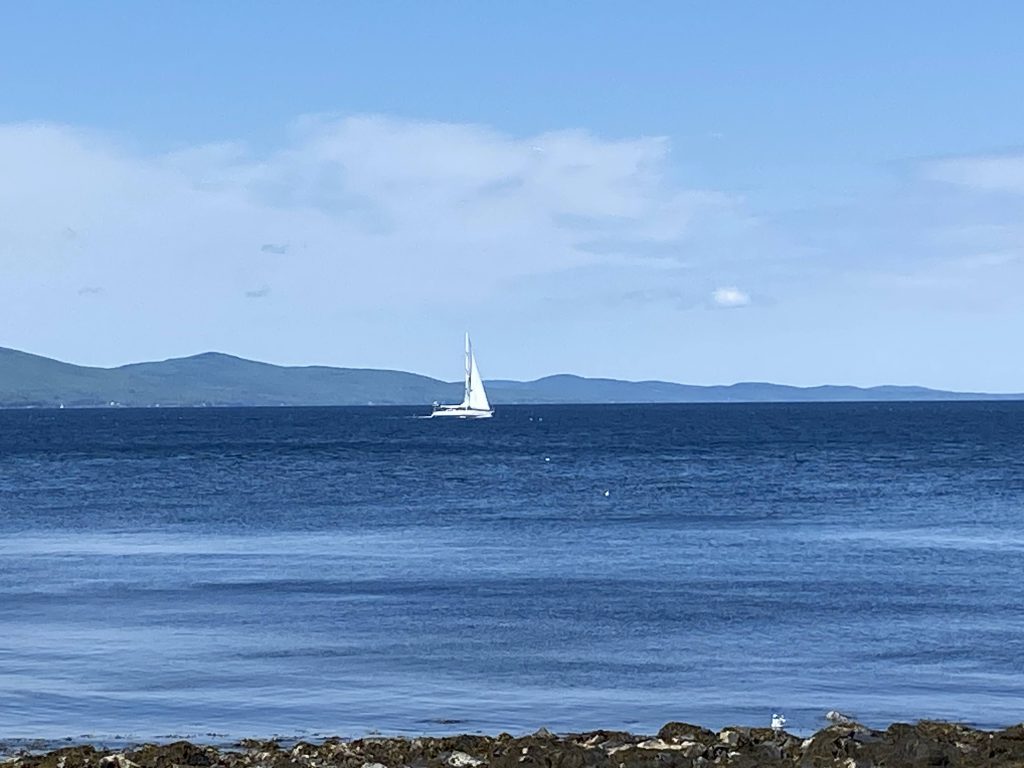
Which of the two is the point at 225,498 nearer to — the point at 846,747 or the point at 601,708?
the point at 601,708

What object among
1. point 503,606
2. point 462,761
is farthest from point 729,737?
point 503,606

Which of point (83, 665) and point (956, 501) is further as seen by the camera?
point (956, 501)

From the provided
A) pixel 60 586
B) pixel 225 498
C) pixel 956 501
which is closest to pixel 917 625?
pixel 60 586

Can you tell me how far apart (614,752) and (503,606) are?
15.8 metres

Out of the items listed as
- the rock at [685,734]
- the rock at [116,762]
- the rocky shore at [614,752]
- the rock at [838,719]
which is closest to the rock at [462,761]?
the rocky shore at [614,752]

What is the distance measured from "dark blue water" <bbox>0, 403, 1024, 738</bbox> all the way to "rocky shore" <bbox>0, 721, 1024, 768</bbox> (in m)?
2.22

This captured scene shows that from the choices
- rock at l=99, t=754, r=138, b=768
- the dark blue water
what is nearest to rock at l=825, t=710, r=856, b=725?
the dark blue water

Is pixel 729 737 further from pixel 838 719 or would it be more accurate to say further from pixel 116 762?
pixel 116 762

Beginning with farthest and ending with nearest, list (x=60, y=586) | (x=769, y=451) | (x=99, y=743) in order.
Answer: (x=769, y=451), (x=60, y=586), (x=99, y=743)

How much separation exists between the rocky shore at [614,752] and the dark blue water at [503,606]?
222 cm

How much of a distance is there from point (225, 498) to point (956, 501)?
28.3m

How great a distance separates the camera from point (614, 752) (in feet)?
54.7

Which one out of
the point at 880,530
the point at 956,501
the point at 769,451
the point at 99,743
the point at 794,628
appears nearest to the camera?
the point at 99,743

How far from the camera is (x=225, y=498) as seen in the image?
6775 cm
